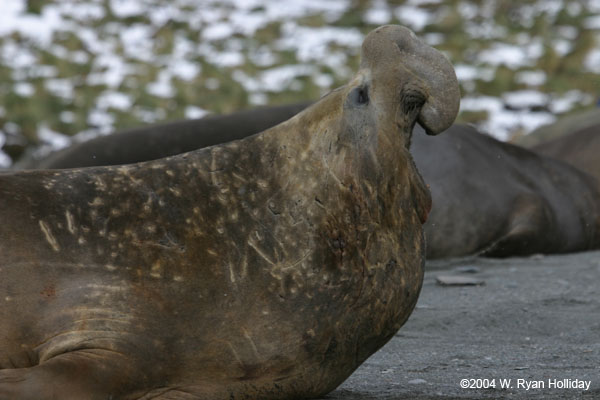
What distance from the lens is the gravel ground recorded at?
225cm

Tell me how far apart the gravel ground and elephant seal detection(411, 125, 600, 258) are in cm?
42

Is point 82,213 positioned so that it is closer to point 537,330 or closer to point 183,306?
point 183,306

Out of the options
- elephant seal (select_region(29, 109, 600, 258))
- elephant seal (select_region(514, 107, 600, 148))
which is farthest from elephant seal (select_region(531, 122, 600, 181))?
elephant seal (select_region(514, 107, 600, 148))

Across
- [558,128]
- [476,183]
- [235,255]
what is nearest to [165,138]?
[476,183]

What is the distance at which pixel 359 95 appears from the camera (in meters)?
2.02

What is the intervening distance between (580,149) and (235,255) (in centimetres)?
512

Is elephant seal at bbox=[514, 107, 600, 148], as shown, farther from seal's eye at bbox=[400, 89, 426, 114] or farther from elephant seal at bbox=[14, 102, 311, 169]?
seal's eye at bbox=[400, 89, 426, 114]

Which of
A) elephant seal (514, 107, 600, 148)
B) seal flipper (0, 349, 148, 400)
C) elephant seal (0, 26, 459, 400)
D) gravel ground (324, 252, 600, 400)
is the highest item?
elephant seal (514, 107, 600, 148)

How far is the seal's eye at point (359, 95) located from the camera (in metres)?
2.02

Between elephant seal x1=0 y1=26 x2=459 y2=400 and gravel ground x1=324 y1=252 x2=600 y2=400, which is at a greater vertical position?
elephant seal x1=0 y1=26 x2=459 y2=400

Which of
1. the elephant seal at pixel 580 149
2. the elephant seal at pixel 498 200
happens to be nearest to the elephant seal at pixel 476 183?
the elephant seal at pixel 498 200

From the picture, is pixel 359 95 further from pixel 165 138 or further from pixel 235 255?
pixel 165 138

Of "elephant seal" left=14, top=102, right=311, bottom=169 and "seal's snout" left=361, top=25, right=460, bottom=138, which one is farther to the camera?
"elephant seal" left=14, top=102, right=311, bottom=169

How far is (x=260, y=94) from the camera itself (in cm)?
1114
